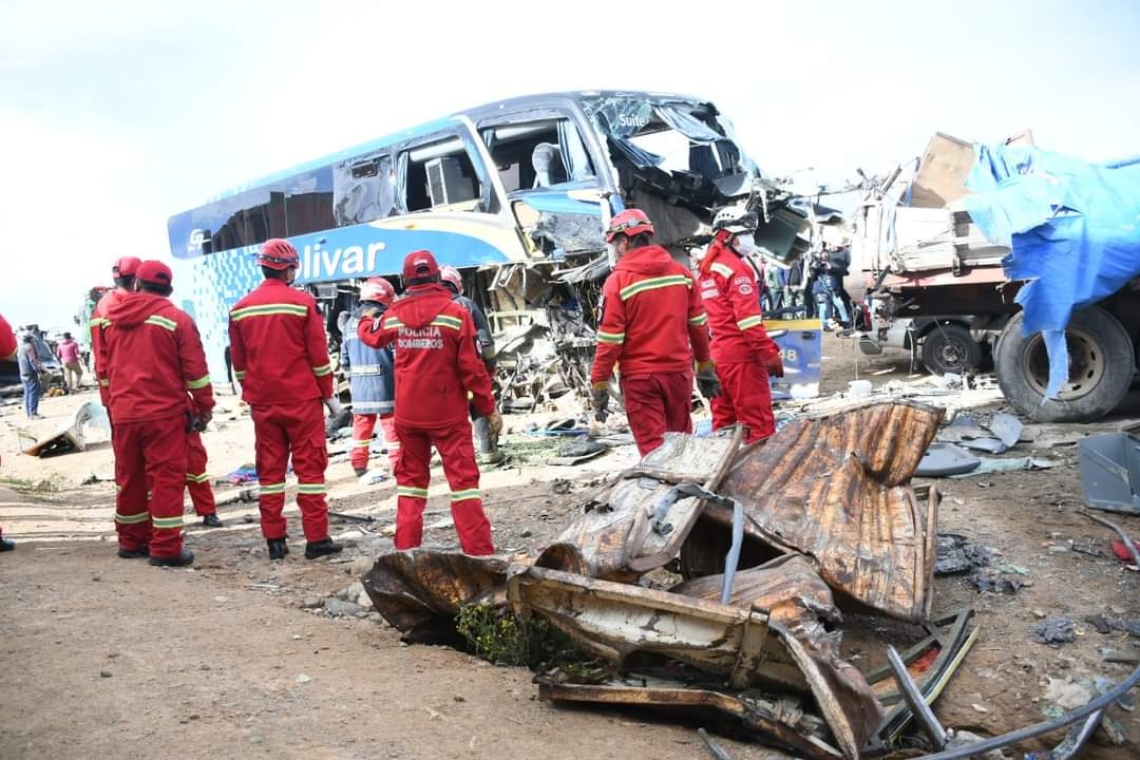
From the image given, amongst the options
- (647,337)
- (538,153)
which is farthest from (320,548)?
(538,153)

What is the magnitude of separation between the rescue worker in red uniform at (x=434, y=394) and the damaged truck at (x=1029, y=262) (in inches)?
165

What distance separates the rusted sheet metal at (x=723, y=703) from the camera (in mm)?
2551

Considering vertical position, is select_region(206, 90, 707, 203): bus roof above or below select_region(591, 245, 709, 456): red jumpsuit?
above

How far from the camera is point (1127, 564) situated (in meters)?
4.09

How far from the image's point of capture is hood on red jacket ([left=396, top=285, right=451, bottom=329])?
4.48m

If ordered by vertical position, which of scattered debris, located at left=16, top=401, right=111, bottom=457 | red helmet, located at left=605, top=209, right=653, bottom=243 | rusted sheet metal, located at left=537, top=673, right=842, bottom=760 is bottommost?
scattered debris, located at left=16, top=401, right=111, bottom=457

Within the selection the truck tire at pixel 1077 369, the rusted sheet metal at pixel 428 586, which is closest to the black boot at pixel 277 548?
the rusted sheet metal at pixel 428 586

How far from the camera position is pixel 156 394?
4906 mm

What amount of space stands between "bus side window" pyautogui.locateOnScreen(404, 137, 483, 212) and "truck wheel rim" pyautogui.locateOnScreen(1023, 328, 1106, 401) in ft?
18.0

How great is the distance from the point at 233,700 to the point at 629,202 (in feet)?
21.0

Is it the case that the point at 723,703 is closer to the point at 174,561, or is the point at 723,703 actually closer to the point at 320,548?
the point at 320,548

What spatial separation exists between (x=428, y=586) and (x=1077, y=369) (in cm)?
571

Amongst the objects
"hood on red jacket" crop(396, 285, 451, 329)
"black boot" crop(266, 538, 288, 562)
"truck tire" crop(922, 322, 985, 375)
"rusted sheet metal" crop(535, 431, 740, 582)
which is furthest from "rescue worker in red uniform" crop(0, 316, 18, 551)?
"truck tire" crop(922, 322, 985, 375)

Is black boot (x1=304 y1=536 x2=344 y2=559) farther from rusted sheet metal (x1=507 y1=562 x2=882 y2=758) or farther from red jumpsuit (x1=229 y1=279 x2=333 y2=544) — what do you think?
rusted sheet metal (x1=507 y1=562 x2=882 y2=758)
